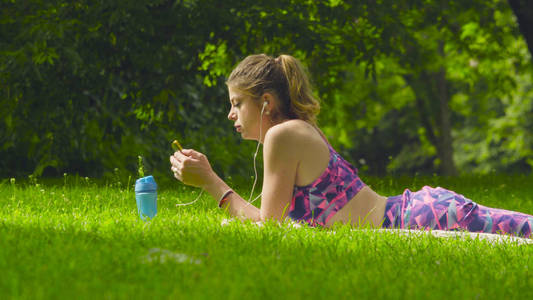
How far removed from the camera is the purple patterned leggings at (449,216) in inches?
187

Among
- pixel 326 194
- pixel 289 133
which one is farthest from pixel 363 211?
pixel 289 133

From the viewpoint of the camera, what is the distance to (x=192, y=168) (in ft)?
15.2

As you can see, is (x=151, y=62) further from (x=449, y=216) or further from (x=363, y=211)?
(x=449, y=216)

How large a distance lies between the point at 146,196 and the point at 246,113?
3.02ft

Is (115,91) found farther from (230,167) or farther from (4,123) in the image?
(230,167)

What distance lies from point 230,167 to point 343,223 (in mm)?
7630

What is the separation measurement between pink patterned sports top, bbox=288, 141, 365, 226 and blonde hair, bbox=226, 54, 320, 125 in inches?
14.9

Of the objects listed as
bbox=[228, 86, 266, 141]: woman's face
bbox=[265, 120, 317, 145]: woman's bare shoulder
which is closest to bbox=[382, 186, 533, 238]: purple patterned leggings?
bbox=[265, 120, 317, 145]: woman's bare shoulder

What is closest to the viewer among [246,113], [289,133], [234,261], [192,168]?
[234,261]

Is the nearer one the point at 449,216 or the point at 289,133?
the point at 289,133

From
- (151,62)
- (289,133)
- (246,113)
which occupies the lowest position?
(289,133)

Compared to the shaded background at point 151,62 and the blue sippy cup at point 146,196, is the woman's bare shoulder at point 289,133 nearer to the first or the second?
the blue sippy cup at point 146,196

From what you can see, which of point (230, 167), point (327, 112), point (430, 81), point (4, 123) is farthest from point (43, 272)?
point (430, 81)

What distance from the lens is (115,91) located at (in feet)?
35.5
